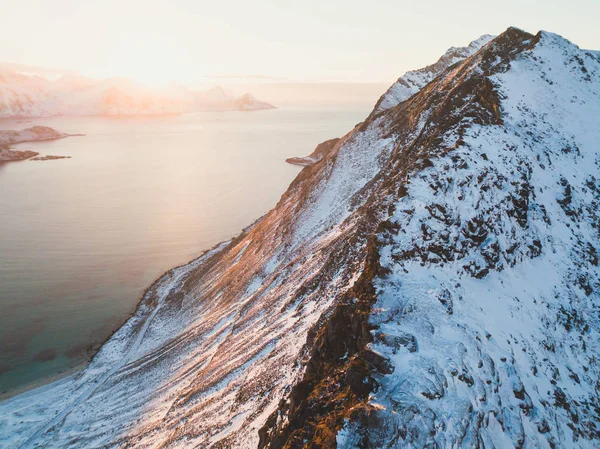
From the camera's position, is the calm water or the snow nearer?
the snow

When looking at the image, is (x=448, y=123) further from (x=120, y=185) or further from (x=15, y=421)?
(x=120, y=185)

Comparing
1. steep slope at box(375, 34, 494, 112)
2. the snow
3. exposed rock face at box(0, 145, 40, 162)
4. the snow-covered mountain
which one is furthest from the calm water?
the snow

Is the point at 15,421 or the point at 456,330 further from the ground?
the point at 456,330

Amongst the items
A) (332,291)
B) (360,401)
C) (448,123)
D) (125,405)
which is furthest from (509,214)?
(125,405)

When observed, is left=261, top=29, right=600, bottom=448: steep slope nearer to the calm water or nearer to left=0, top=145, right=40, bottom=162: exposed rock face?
the calm water

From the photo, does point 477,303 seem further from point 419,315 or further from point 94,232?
point 94,232

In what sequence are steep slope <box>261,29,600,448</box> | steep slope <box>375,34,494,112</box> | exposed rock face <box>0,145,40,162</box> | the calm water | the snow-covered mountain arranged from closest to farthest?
steep slope <box>261,29,600,448</box> < the snow-covered mountain < the calm water < steep slope <box>375,34,494,112</box> < exposed rock face <box>0,145,40,162</box>

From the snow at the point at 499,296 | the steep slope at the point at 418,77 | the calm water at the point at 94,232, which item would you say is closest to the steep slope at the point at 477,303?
the snow at the point at 499,296

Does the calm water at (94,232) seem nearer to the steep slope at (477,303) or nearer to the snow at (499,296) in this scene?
the steep slope at (477,303)
